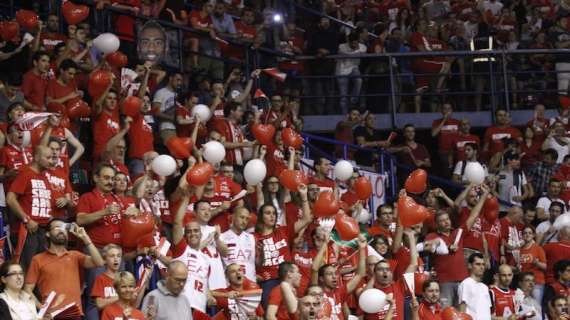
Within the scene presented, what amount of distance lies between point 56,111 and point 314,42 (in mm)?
6871

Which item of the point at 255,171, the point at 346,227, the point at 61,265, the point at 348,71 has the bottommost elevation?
the point at 346,227

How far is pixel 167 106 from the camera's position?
584 inches

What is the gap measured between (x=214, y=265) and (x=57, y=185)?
1578 millimetres

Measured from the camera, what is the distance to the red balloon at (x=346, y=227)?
13.0 m

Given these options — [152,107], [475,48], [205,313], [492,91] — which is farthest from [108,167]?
[475,48]

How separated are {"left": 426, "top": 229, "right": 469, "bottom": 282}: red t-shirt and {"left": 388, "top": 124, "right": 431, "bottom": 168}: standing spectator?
12.3ft

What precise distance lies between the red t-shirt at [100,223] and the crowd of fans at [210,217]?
12 millimetres

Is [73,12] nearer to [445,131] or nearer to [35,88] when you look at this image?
[35,88]

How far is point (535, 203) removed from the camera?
17625 millimetres

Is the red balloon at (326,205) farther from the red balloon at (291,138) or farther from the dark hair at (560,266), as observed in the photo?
the dark hair at (560,266)

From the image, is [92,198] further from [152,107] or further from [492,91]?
[492,91]

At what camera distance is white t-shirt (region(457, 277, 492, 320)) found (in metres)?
13.5

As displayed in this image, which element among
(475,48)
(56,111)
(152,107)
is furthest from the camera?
(475,48)

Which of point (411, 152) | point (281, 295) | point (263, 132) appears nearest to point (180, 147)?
point (263, 132)
